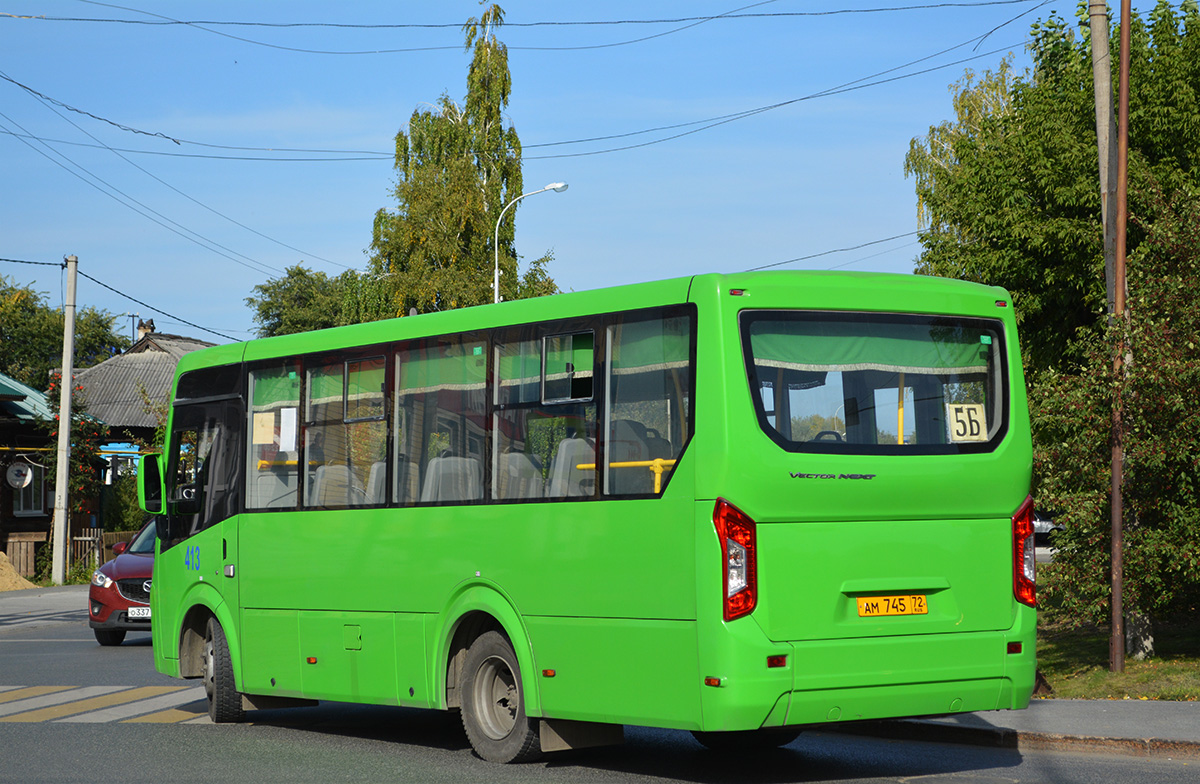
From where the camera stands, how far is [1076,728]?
1033 centimetres

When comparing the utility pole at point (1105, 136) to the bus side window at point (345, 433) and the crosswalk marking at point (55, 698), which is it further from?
the crosswalk marking at point (55, 698)

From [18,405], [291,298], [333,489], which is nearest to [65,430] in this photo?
[18,405]

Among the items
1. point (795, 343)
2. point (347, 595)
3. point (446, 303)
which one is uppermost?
point (446, 303)

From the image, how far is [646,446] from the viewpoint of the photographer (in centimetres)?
863

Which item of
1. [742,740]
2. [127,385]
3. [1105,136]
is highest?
[127,385]

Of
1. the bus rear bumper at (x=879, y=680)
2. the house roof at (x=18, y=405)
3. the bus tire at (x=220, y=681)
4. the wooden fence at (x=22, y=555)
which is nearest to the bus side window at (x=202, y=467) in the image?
the bus tire at (x=220, y=681)

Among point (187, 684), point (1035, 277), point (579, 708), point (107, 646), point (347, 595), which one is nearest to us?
point (579, 708)

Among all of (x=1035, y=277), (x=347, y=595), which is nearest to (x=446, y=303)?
(x=1035, y=277)

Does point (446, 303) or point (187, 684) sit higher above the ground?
point (446, 303)

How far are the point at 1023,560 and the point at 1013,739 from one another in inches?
74.4

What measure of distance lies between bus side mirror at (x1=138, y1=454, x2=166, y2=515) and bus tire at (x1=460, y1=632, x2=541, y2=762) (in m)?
4.54

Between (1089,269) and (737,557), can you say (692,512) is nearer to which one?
(737,557)

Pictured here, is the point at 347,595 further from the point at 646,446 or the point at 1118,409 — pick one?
the point at 1118,409

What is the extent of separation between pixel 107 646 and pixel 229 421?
10.2 m
